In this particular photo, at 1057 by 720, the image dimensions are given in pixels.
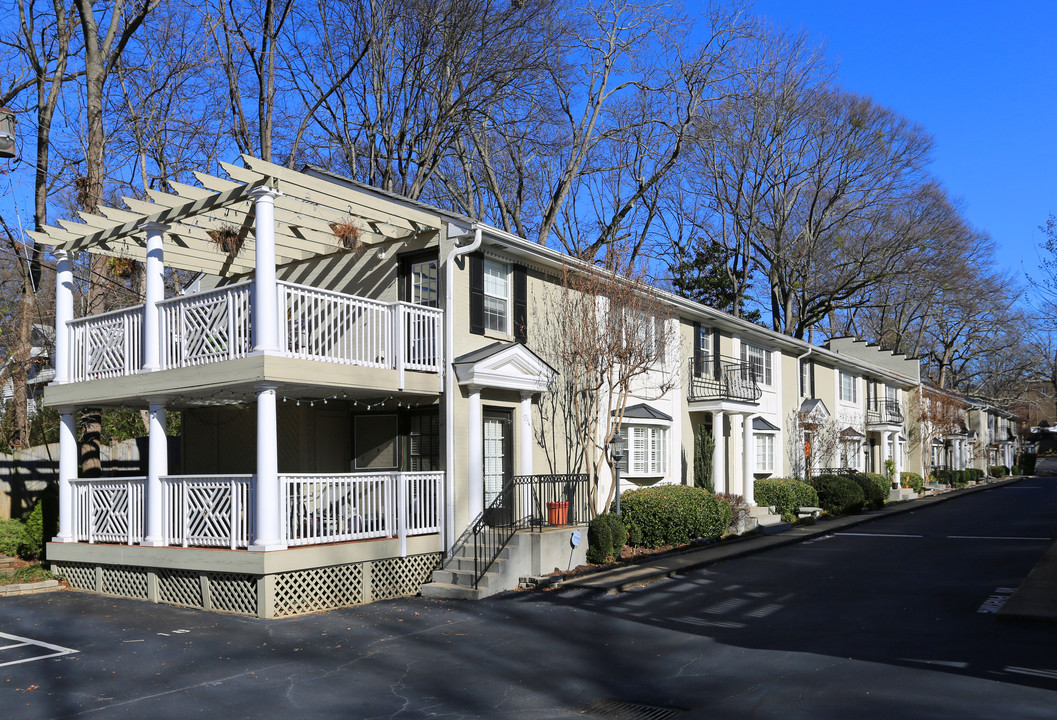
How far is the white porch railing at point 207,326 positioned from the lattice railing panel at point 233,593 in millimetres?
3122

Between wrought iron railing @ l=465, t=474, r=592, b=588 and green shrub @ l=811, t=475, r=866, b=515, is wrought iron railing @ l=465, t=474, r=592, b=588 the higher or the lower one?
the higher one

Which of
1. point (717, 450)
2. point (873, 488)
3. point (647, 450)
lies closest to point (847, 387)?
point (873, 488)

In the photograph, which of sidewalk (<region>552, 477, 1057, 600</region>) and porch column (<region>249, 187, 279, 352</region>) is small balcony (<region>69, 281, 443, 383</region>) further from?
sidewalk (<region>552, 477, 1057, 600</region>)

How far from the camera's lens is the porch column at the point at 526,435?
1574 centimetres

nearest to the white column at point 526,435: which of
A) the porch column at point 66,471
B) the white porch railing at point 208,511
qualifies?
the white porch railing at point 208,511

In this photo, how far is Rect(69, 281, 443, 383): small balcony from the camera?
12680 mm

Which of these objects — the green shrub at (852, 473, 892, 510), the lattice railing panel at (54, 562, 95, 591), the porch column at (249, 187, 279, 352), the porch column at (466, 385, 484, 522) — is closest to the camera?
the porch column at (249, 187, 279, 352)

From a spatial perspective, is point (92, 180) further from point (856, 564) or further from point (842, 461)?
point (842, 461)

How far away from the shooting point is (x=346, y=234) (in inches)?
603

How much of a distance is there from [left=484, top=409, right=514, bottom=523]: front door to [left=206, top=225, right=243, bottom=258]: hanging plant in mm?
Result: 5485

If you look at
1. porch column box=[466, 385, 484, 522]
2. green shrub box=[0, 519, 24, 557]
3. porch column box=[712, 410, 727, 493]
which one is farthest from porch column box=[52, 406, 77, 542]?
porch column box=[712, 410, 727, 493]

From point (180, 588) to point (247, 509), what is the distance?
1826 mm

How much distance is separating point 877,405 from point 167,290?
30.6 m

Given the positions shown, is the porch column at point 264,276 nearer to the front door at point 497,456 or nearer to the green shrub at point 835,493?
the front door at point 497,456
